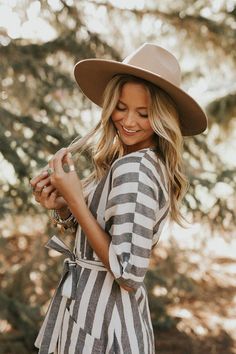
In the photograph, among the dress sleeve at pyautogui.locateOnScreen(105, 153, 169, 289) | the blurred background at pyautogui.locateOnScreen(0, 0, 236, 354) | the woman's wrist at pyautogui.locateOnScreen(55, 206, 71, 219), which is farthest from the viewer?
the blurred background at pyautogui.locateOnScreen(0, 0, 236, 354)

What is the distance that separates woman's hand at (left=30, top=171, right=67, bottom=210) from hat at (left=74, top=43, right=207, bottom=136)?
0.41m

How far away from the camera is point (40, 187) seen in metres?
1.90

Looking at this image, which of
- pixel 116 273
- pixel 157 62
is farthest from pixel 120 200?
pixel 157 62

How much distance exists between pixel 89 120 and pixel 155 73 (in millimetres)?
2470

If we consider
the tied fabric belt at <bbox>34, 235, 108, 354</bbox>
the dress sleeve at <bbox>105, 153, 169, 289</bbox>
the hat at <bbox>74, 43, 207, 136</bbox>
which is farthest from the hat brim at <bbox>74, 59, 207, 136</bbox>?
the tied fabric belt at <bbox>34, 235, 108, 354</bbox>

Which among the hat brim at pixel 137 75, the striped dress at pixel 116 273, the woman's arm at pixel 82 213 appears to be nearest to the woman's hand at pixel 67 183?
the woman's arm at pixel 82 213

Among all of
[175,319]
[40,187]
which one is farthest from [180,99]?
[175,319]

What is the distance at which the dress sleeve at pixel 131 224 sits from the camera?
5.64 ft

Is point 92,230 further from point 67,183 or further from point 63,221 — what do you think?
point 63,221

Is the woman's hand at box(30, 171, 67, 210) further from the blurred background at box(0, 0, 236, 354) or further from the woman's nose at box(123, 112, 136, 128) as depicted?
the blurred background at box(0, 0, 236, 354)

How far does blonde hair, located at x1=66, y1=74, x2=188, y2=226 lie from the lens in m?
1.87

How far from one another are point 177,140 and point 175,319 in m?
3.93

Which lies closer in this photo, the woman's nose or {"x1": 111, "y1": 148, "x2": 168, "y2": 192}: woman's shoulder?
{"x1": 111, "y1": 148, "x2": 168, "y2": 192}: woman's shoulder

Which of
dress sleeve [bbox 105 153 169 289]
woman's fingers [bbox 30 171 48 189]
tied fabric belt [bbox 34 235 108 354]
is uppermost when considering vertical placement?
woman's fingers [bbox 30 171 48 189]
